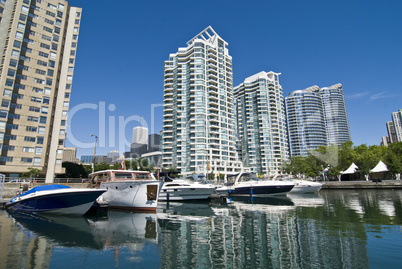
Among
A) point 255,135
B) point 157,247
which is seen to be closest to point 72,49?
point 157,247

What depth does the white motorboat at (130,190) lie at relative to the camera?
68.3 ft

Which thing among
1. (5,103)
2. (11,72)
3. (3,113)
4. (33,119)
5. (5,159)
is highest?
(11,72)

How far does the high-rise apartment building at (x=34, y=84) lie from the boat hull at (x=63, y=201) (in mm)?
35765

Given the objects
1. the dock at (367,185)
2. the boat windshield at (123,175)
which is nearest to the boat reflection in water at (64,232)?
the boat windshield at (123,175)

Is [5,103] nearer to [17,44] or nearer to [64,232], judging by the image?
[17,44]

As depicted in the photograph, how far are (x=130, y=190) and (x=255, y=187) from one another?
75.6 ft

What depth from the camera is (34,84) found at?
170ft

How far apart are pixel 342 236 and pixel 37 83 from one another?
6450 cm

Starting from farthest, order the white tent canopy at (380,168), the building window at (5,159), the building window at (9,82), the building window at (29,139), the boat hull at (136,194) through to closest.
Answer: the white tent canopy at (380,168) → the building window at (29,139) → the building window at (9,82) → the building window at (5,159) → the boat hull at (136,194)

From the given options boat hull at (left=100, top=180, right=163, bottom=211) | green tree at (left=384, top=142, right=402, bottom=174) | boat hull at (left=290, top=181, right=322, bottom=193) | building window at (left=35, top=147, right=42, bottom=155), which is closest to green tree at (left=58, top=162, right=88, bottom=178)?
building window at (left=35, top=147, right=42, bottom=155)

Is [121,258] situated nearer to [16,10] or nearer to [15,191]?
[15,191]

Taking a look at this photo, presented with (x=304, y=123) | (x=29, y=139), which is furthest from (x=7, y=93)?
(x=304, y=123)

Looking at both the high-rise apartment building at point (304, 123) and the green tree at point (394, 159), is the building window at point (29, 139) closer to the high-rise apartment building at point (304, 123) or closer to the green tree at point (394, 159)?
the green tree at point (394, 159)

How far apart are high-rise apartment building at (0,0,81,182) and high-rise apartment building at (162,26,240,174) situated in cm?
4565
